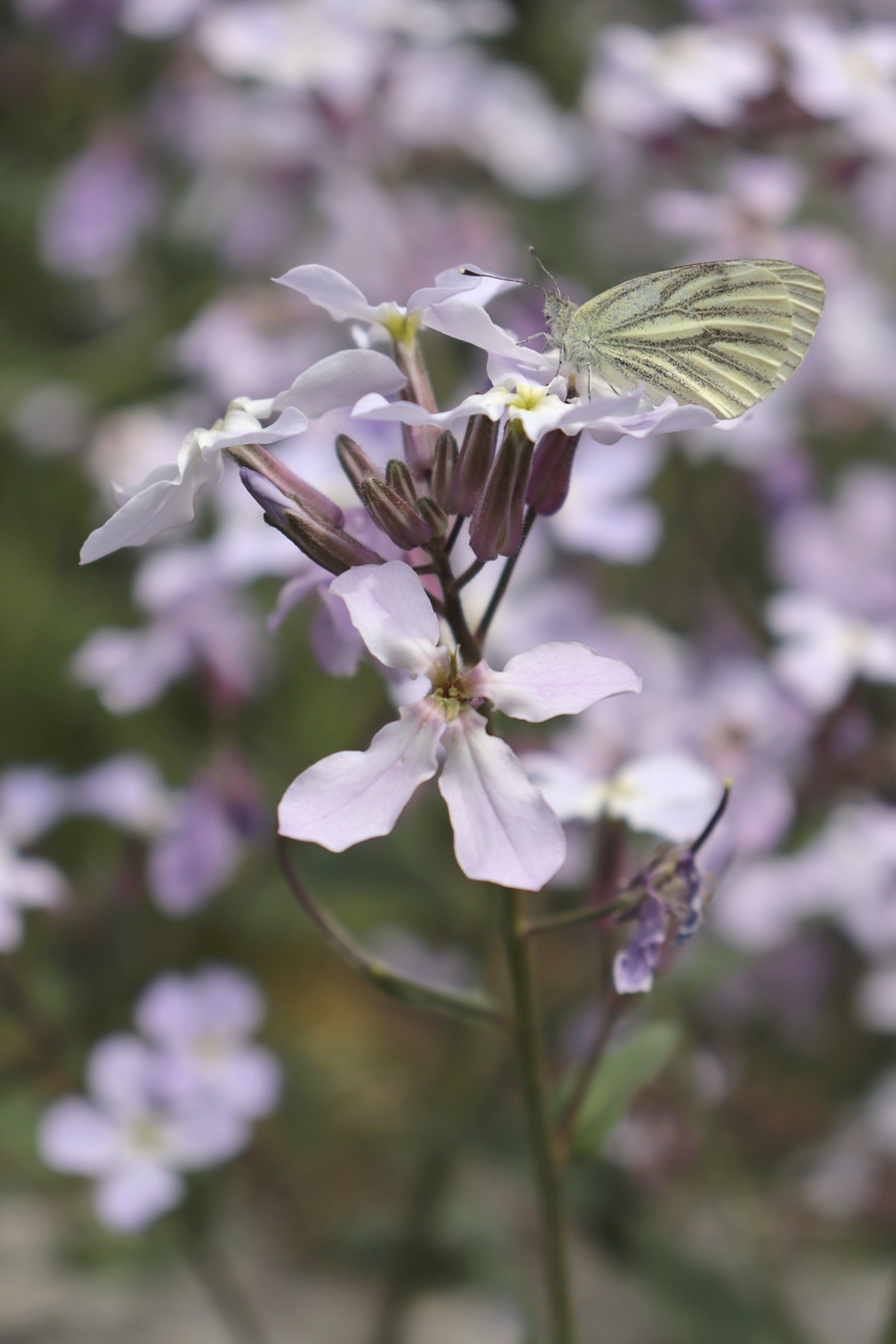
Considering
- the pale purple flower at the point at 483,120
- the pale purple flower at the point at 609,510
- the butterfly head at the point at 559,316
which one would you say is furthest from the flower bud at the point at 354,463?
the pale purple flower at the point at 483,120

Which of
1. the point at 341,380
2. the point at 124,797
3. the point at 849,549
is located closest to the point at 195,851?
the point at 124,797

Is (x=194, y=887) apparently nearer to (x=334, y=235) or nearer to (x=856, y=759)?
(x=856, y=759)

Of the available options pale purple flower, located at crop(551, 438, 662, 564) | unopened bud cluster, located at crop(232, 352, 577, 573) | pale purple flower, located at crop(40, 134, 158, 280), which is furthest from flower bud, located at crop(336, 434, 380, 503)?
pale purple flower, located at crop(40, 134, 158, 280)

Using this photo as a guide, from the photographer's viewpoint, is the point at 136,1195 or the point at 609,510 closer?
the point at 136,1195

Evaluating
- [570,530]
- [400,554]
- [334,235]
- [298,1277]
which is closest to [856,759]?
[570,530]

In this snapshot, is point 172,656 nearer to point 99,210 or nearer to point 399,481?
point 399,481

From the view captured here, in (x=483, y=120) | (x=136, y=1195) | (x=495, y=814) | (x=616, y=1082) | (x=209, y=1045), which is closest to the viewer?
(x=495, y=814)
